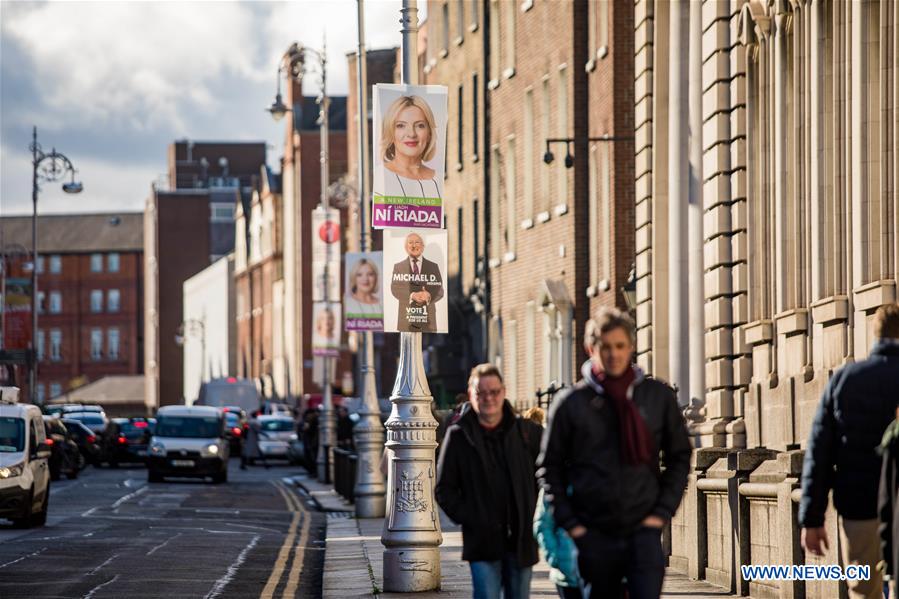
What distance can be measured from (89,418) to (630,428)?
58.0m

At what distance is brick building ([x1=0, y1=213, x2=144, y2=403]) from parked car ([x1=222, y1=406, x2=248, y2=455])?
98913mm

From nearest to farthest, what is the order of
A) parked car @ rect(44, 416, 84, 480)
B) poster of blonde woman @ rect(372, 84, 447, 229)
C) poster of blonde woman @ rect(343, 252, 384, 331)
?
poster of blonde woman @ rect(372, 84, 447, 229)
poster of blonde woman @ rect(343, 252, 384, 331)
parked car @ rect(44, 416, 84, 480)

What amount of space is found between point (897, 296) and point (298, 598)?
604cm

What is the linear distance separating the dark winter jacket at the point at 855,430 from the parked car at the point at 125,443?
52.5 meters

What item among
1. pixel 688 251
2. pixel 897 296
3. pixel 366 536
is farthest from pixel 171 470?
pixel 897 296

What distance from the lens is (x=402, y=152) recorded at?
54.9 ft

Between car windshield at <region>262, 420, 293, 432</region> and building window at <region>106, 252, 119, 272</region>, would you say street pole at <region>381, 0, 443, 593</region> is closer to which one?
car windshield at <region>262, 420, 293, 432</region>

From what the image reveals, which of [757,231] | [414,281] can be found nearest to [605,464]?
[414,281]

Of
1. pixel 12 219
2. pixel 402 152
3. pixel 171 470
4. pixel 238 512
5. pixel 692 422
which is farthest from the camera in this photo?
pixel 12 219

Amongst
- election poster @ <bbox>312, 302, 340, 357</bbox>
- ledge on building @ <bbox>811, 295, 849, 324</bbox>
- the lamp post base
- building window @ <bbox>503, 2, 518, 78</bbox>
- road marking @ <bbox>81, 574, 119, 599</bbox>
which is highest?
building window @ <bbox>503, 2, 518, 78</bbox>

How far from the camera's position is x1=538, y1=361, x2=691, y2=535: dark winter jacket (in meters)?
8.12

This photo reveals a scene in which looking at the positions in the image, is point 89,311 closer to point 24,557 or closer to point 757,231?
point 24,557

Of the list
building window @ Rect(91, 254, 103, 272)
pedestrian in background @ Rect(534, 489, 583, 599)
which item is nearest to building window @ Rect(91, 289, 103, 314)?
building window @ Rect(91, 254, 103, 272)

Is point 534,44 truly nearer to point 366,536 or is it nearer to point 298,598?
point 366,536
